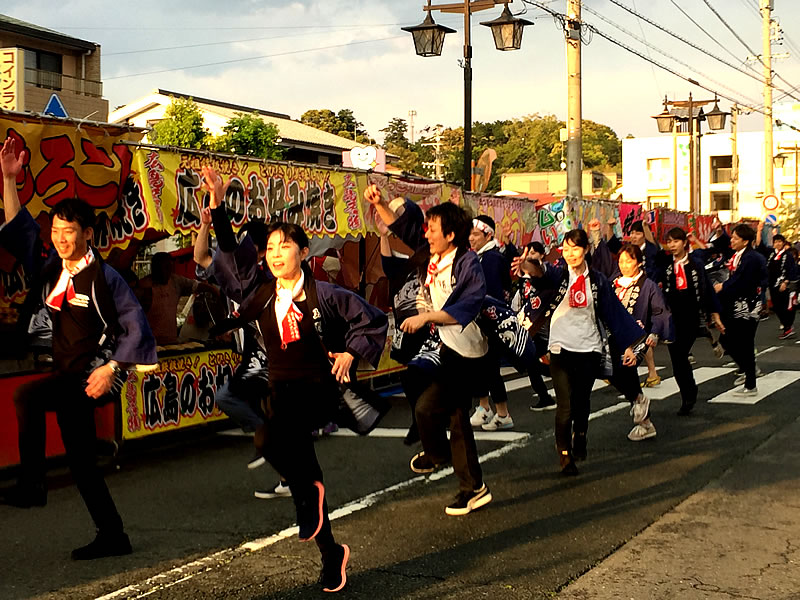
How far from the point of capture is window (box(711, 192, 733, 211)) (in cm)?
7038

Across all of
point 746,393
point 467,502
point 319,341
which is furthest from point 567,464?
point 746,393

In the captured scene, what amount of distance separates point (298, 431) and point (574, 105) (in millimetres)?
14514

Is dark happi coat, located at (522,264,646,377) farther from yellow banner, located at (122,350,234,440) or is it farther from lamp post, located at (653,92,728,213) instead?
lamp post, located at (653,92,728,213)

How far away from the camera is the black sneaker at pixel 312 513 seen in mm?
4574

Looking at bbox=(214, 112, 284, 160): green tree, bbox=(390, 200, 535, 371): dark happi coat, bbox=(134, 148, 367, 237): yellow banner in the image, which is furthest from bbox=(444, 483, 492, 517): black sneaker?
bbox=(214, 112, 284, 160): green tree

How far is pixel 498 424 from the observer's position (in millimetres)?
9203

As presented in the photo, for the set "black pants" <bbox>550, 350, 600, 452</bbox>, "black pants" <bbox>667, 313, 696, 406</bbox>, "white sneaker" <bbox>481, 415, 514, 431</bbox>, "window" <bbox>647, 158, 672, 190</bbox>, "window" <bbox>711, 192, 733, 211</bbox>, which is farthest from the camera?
"window" <bbox>647, 158, 672, 190</bbox>

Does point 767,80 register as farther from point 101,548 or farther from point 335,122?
point 101,548

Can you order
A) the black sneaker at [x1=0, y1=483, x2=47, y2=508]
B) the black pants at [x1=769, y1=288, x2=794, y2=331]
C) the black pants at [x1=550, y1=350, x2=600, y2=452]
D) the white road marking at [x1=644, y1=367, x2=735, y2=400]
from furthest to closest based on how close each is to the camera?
the black pants at [x1=769, y1=288, x2=794, y2=331] → the white road marking at [x1=644, y1=367, x2=735, y2=400] → the black pants at [x1=550, y1=350, x2=600, y2=452] → the black sneaker at [x1=0, y1=483, x2=47, y2=508]

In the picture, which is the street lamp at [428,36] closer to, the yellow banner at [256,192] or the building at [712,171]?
the yellow banner at [256,192]

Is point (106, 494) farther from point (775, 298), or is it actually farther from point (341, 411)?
point (775, 298)

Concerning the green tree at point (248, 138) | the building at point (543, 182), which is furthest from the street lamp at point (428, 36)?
the building at point (543, 182)

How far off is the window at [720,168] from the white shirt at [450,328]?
67623 mm

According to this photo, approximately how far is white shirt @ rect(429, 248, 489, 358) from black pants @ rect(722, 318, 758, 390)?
602 cm
